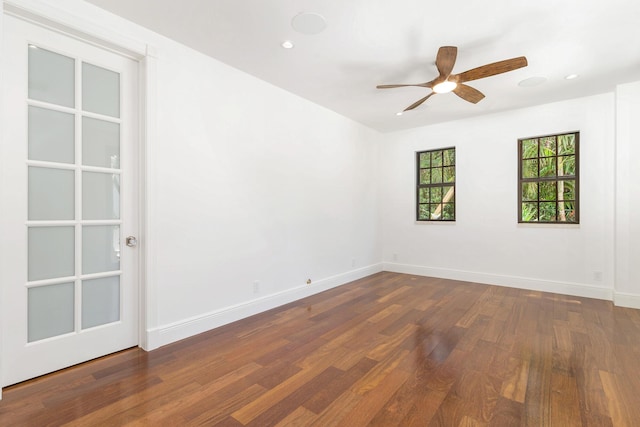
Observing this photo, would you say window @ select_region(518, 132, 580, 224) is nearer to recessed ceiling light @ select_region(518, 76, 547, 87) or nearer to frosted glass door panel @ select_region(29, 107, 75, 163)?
recessed ceiling light @ select_region(518, 76, 547, 87)

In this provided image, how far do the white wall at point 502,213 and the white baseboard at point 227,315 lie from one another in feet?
6.27

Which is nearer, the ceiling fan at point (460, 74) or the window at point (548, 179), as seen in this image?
the ceiling fan at point (460, 74)

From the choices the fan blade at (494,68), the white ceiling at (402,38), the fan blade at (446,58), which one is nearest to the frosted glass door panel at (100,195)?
the white ceiling at (402,38)

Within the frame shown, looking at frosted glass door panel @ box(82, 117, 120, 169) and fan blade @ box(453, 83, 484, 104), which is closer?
frosted glass door panel @ box(82, 117, 120, 169)

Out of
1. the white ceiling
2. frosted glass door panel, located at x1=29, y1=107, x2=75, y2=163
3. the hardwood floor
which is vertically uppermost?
the white ceiling

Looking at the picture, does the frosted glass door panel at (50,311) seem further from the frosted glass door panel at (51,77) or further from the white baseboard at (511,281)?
the white baseboard at (511,281)

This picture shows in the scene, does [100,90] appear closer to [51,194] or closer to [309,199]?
[51,194]

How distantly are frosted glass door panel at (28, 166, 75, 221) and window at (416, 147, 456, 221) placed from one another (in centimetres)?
499

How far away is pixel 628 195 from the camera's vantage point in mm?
3592

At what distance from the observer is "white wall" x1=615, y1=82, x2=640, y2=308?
354 centimetres

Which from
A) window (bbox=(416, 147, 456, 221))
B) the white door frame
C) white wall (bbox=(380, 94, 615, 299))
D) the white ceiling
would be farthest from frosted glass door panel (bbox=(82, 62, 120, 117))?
window (bbox=(416, 147, 456, 221))

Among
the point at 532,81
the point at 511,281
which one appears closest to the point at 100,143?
the point at 532,81

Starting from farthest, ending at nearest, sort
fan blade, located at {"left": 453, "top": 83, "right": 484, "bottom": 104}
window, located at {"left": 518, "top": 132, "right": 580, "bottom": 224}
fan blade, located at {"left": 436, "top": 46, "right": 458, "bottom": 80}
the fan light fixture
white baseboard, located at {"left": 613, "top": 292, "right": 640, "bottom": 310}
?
window, located at {"left": 518, "top": 132, "right": 580, "bottom": 224}, white baseboard, located at {"left": 613, "top": 292, "right": 640, "bottom": 310}, fan blade, located at {"left": 453, "top": 83, "right": 484, "bottom": 104}, the fan light fixture, fan blade, located at {"left": 436, "top": 46, "right": 458, "bottom": 80}

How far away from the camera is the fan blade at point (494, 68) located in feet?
7.95
